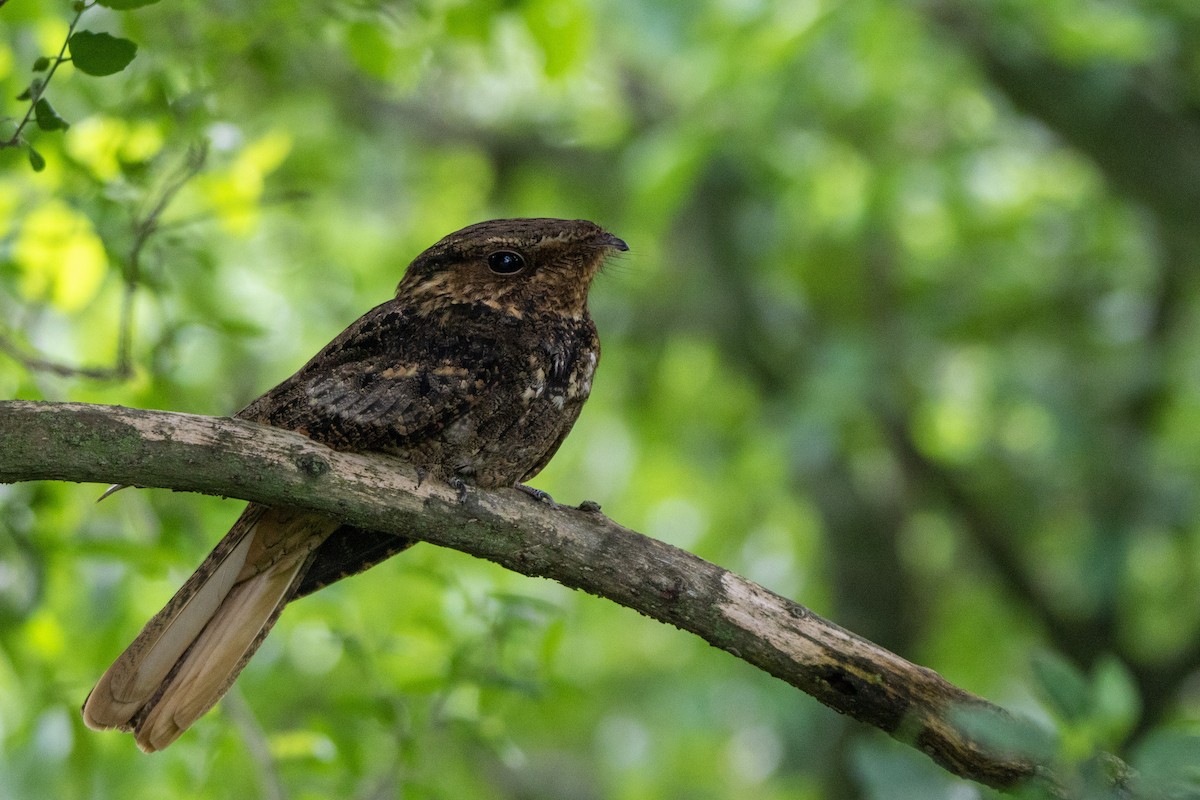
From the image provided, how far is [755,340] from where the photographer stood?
7.20 meters

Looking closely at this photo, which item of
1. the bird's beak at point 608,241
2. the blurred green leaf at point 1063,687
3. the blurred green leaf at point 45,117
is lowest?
the blurred green leaf at point 1063,687

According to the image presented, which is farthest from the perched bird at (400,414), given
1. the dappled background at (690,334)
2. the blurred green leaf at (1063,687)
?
the blurred green leaf at (1063,687)

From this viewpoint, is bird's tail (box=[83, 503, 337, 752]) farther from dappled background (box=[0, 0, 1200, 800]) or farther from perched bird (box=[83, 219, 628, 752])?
dappled background (box=[0, 0, 1200, 800])

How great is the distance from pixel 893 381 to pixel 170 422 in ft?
16.9

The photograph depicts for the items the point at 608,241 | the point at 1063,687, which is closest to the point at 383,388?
the point at 608,241

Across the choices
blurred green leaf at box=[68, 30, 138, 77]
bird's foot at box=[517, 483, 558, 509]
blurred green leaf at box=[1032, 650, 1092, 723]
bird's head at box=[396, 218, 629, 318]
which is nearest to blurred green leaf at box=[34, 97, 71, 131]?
blurred green leaf at box=[68, 30, 138, 77]

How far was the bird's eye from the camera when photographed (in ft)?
8.27

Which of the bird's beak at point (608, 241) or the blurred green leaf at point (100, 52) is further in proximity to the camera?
the bird's beak at point (608, 241)

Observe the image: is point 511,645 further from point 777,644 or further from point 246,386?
point 246,386

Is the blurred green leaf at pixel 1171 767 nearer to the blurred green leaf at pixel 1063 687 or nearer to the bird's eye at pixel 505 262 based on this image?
the blurred green leaf at pixel 1063 687

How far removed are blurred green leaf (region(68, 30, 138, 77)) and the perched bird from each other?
26.6 inches

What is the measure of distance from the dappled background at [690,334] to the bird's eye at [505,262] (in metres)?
0.53

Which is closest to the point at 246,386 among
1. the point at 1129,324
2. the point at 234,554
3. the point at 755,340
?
the point at 755,340

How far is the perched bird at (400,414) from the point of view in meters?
2.31
